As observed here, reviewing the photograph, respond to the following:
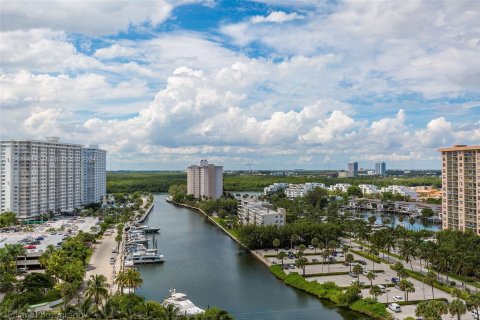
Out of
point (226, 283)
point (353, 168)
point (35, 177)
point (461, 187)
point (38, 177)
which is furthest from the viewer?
point (353, 168)

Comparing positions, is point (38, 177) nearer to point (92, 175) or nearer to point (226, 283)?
point (92, 175)

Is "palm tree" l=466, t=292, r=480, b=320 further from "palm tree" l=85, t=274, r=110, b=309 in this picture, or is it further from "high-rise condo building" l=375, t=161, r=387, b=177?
"high-rise condo building" l=375, t=161, r=387, b=177

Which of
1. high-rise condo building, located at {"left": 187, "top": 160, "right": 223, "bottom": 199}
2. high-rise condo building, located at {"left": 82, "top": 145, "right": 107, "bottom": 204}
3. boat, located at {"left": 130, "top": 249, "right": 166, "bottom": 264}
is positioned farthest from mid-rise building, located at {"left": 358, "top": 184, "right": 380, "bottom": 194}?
boat, located at {"left": 130, "top": 249, "right": 166, "bottom": 264}

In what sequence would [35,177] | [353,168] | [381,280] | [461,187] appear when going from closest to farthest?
1. [381,280]
2. [461,187]
3. [35,177]
4. [353,168]

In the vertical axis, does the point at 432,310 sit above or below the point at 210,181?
below

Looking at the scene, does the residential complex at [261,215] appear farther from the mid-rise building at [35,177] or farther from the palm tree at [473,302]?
the mid-rise building at [35,177]

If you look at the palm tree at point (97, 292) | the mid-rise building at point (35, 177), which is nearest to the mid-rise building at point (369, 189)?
the mid-rise building at point (35, 177)

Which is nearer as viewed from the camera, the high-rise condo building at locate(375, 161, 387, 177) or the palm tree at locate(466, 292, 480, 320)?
the palm tree at locate(466, 292, 480, 320)

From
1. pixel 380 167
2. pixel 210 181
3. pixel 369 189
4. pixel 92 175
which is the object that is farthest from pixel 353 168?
pixel 92 175
